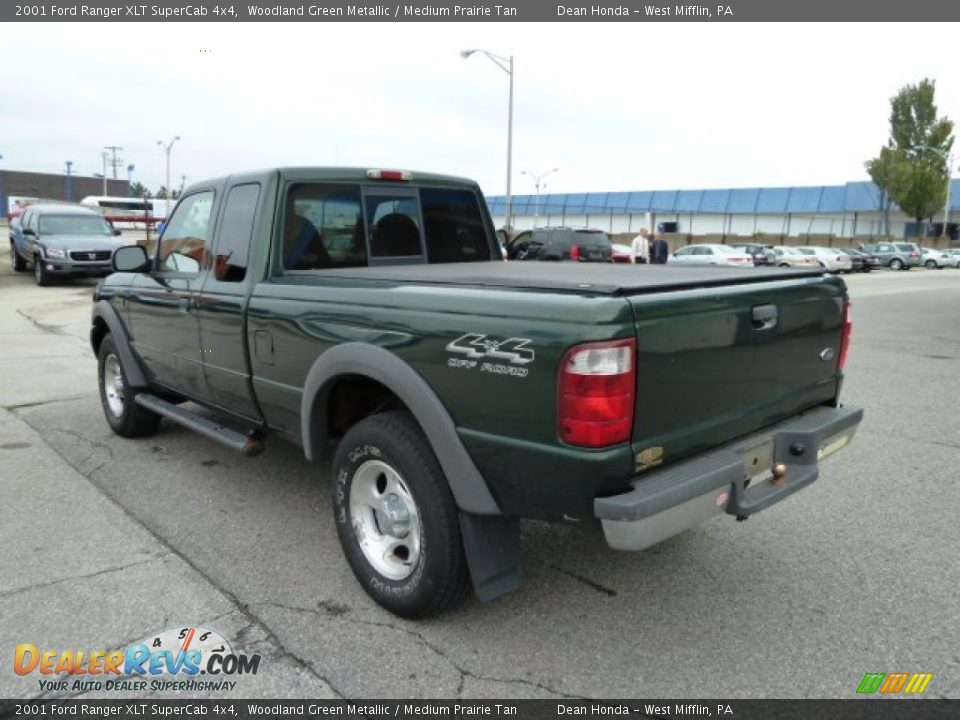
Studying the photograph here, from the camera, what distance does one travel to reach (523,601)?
325 centimetres

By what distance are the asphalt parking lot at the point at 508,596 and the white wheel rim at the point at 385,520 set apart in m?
0.22

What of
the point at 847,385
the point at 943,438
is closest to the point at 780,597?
the point at 943,438

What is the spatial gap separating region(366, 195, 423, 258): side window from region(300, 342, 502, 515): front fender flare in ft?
4.16

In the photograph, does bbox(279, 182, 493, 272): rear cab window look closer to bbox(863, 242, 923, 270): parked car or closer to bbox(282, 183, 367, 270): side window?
bbox(282, 183, 367, 270): side window

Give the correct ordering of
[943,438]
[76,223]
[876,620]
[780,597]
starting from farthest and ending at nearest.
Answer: [76,223], [943,438], [780,597], [876,620]

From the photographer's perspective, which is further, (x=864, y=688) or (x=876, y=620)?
(x=876, y=620)

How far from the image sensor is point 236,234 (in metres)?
4.18

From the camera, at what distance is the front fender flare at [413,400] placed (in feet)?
8.85

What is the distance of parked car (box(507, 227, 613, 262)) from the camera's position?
62.4ft

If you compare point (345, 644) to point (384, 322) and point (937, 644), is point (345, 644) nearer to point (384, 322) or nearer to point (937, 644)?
point (384, 322)

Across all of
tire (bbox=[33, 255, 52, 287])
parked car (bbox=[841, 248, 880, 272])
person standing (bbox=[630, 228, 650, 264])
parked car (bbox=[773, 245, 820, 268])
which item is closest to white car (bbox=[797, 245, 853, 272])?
parked car (bbox=[773, 245, 820, 268])

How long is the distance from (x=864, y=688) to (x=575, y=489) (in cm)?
133

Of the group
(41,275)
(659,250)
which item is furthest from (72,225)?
(659,250)

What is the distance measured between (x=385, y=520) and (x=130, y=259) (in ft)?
10.1
